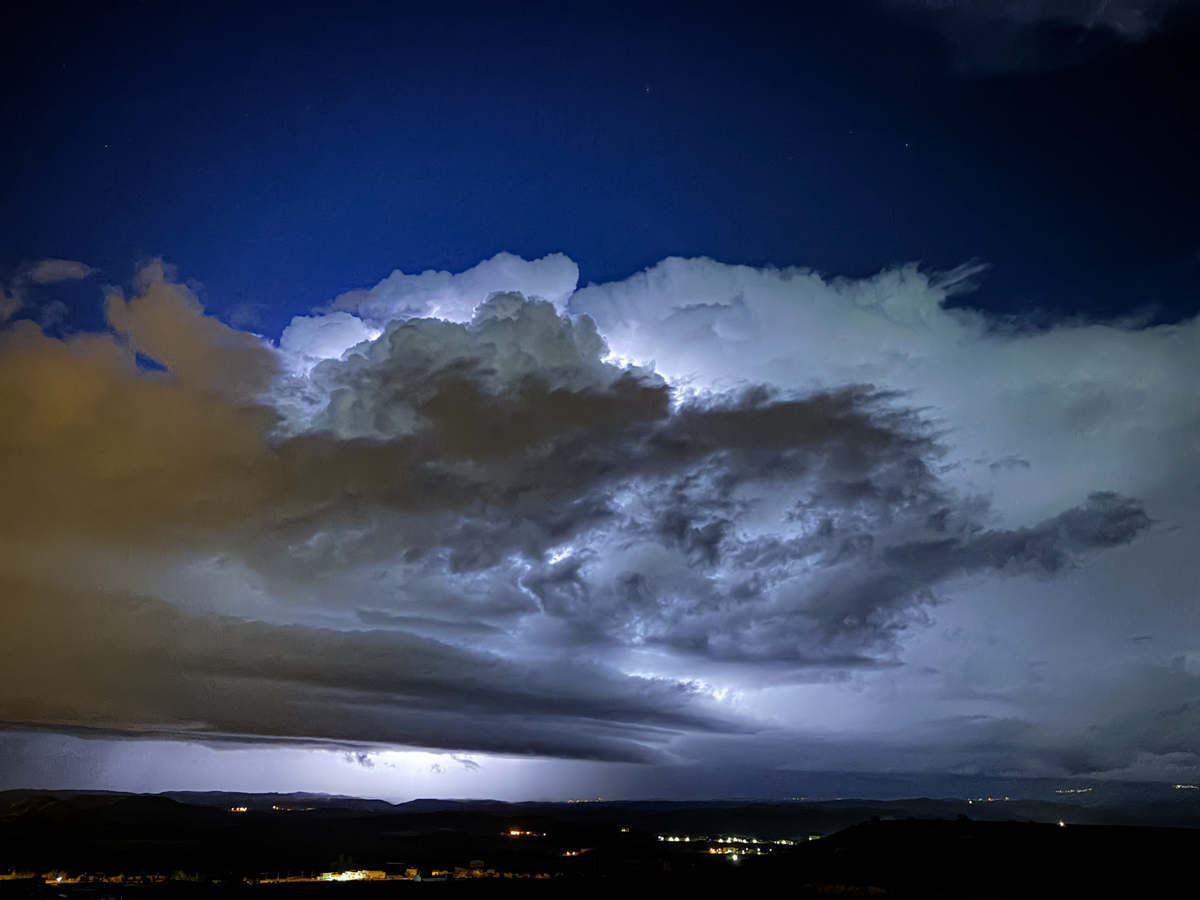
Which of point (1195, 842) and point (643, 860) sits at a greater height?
point (1195, 842)

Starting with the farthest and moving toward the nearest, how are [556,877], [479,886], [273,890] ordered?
[556,877]
[479,886]
[273,890]

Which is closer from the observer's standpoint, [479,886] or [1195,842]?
[1195,842]

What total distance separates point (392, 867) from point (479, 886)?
158 ft

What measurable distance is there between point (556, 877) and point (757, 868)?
118 ft

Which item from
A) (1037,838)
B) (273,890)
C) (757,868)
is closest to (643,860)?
(757,868)

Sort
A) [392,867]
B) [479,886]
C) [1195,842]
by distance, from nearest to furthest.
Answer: [1195,842]
[479,886]
[392,867]

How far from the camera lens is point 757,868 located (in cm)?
12419

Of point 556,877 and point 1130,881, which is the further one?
point 556,877

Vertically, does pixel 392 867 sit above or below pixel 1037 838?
below

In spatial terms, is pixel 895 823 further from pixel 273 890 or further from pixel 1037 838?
pixel 273 890

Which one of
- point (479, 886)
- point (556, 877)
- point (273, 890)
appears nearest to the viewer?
point (273, 890)

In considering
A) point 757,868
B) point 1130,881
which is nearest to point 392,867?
point 757,868

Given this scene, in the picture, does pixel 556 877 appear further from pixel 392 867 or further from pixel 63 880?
pixel 63 880

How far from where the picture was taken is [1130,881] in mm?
84438
